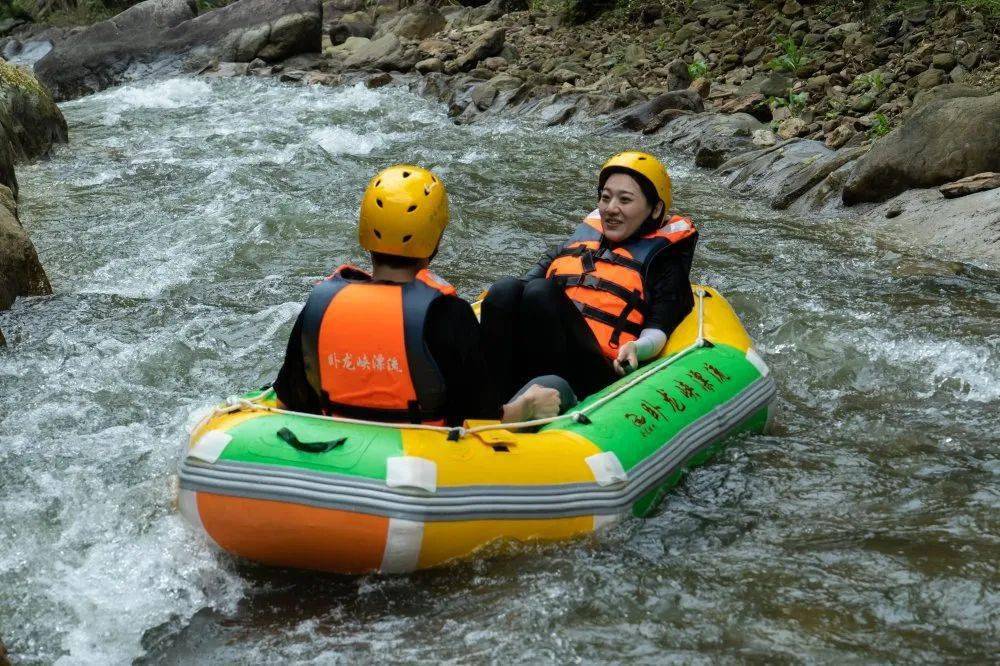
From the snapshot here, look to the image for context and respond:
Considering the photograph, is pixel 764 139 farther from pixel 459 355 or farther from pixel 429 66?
pixel 459 355

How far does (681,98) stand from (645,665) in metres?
9.47

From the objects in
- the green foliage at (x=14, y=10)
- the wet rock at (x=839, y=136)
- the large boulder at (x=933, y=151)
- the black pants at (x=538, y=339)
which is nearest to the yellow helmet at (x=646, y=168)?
the black pants at (x=538, y=339)

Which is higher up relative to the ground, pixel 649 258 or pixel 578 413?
pixel 649 258

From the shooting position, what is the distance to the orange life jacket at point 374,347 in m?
3.41

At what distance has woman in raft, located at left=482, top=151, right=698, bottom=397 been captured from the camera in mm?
4344

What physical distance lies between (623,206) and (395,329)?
1581 millimetres

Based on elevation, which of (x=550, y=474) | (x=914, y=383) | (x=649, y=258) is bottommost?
(x=914, y=383)

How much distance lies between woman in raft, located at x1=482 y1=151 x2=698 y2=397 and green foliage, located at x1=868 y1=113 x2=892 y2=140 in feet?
17.2

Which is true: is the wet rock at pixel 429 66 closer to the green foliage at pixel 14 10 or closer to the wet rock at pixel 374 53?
the wet rock at pixel 374 53

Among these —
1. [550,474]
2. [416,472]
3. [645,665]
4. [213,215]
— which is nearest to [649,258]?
[550,474]

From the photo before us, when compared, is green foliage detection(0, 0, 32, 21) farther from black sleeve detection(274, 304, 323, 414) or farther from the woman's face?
black sleeve detection(274, 304, 323, 414)

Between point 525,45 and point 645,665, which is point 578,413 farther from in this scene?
point 525,45

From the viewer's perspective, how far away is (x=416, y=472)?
3.33 meters

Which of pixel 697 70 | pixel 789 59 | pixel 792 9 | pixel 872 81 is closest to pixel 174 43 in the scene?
pixel 697 70
